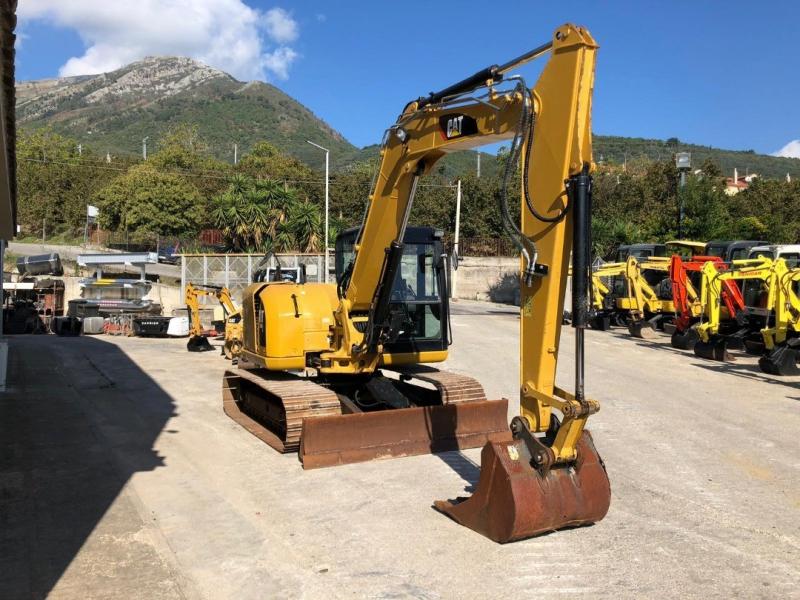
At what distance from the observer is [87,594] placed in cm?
457

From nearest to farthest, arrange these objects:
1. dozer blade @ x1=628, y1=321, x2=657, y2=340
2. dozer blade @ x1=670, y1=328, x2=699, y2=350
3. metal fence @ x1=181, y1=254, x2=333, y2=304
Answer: dozer blade @ x1=670, y1=328, x2=699, y2=350 → dozer blade @ x1=628, y1=321, x2=657, y2=340 → metal fence @ x1=181, y1=254, x2=333, y2=304

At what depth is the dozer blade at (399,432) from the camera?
7590mm

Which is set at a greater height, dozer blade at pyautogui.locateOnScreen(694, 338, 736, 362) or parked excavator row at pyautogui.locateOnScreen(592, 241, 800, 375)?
parked excavator row at pyautogui.locateOnScreen(592, 241, 800, 375)

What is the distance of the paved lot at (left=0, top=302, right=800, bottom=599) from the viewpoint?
4.81m

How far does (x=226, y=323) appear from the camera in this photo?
16.7 meters

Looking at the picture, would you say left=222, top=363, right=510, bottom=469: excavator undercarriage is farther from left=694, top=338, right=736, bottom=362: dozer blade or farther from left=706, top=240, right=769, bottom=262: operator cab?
left=706, top=240, right=769, bottom=262: operator cab

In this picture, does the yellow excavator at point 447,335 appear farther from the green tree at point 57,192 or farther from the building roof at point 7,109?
the green tree at point 57,192

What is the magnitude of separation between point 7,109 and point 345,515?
5.59 meters

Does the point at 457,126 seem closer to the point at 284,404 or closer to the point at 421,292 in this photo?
the point at 421,292

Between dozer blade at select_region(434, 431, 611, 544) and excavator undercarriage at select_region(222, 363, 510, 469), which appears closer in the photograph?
dozer blade at select_region(434, 431, 611, 544)

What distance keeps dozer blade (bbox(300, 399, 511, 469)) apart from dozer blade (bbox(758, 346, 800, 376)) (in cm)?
901

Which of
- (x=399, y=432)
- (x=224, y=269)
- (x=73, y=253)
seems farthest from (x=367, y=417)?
(x=73, y=253)

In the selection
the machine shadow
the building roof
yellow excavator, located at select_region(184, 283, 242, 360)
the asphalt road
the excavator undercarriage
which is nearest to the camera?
the machine shadow

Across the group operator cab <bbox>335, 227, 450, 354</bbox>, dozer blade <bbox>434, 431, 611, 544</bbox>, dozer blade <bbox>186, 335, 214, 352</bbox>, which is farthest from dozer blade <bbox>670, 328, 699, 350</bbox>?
dozer blade <bbox>434, 431, 611, 544</bbox>
